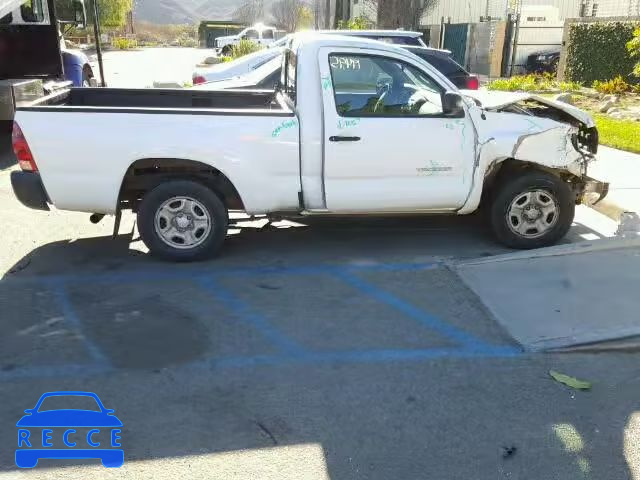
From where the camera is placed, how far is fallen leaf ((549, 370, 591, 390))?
405 centimetres

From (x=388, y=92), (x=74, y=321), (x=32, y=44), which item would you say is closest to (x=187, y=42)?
(x=32, y=44)

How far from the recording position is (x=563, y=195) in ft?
20.7

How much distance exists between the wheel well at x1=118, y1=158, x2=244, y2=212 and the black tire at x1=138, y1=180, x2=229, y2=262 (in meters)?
0.08

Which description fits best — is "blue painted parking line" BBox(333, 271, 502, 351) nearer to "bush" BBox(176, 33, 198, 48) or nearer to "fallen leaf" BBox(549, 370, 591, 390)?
"fallen leaf" BBox(549, 370, 591, 390)

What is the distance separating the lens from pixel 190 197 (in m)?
5.86

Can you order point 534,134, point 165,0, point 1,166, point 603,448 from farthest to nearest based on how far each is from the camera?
1. point 165,0
2. point 1,166
3. point 534,134
4. point 603,448

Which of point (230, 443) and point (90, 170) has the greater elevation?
point (90, 170)

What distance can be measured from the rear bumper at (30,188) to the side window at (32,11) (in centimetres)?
900

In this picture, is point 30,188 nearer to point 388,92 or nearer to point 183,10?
point 388,92

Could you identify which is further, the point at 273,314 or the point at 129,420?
the point at 273,314

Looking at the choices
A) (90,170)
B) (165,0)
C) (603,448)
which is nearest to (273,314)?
(90,170)

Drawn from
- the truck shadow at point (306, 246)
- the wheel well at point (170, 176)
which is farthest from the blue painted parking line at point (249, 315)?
the wheel well at point (170, 176)

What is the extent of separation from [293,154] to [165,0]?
170 metres

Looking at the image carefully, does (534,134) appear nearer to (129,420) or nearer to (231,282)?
(231,282)
